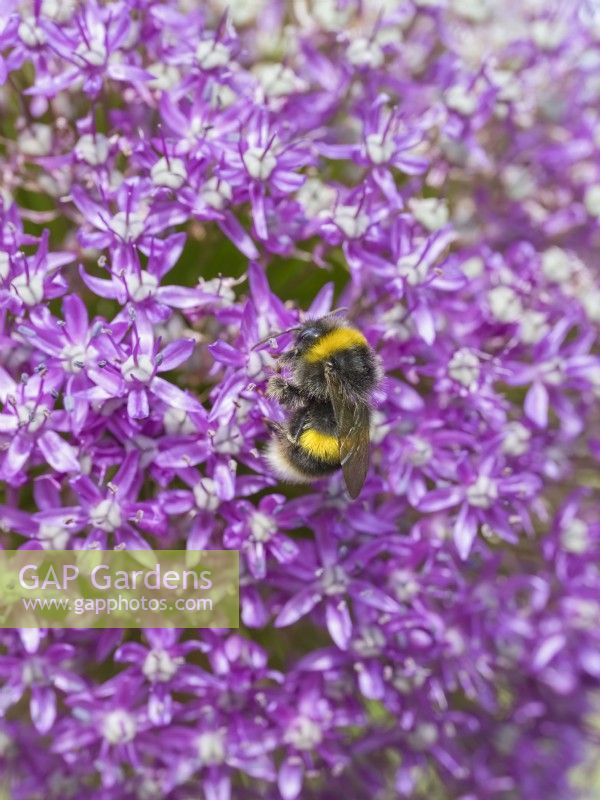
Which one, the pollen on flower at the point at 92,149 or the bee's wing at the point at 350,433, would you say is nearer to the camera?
the bee's wing at the point at 350,433

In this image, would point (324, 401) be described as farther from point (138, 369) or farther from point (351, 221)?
point (351, 221)

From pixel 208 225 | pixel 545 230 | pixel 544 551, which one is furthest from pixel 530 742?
pixel 208 225

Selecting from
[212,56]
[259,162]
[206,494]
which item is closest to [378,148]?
[259,162]

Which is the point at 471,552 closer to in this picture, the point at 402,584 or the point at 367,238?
the point at 402,584

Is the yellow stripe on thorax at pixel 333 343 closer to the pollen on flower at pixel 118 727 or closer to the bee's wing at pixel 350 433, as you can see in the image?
the bee's wing at pixel 350 433

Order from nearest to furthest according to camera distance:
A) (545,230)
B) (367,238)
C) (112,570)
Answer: (112,570)
(367,238)
(545,230)

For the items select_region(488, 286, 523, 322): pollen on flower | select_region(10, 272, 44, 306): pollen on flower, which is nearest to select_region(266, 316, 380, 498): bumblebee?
select_region(10, 272, 44, 306): pollen on flower

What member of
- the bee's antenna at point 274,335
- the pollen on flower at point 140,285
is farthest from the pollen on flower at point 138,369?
the bee's antenna at point 274,335
